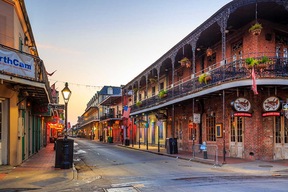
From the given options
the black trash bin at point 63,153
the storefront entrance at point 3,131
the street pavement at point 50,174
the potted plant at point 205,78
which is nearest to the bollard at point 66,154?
the black trash bin at point 63,153

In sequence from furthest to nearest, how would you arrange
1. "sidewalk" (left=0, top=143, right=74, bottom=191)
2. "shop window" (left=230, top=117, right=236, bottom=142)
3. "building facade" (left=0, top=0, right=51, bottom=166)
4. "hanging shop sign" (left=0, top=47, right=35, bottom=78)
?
1. "shop window" (left=230, top=117, right=236, bottom=142)
2. "building facade" (left=0, top=0, right=51, bottom=166)
3. "hanging shop sign" (left=0, top=47, right=35, bottom=78)
4. "sidewalk" (left=0, top=143, right=74, bottom=191)

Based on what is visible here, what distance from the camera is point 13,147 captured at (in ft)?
42.5

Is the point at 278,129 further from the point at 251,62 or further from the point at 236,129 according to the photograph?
the point at 251,62

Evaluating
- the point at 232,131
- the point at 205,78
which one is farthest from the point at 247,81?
the point at 232,131

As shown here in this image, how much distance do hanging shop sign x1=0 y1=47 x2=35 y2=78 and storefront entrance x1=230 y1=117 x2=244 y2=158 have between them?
1118 centimetres

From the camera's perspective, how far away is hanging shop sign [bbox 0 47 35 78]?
418 inches

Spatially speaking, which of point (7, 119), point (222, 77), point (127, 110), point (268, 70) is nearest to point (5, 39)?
point (7, 119)

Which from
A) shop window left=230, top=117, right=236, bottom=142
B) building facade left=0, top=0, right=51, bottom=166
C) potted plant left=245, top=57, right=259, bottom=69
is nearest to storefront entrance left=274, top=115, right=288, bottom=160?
shop window left=230, top=117, right=236, bottom=142

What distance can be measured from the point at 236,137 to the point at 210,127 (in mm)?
3303

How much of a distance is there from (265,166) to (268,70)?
443cm

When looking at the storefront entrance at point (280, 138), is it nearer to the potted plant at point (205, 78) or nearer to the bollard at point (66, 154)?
the potted plant at point (205, 78)

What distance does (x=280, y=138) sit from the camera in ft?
53.4

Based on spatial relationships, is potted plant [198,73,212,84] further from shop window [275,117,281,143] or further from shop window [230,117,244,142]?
shop window [275,117,281,143]

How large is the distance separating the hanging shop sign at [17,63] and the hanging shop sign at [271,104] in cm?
1088
